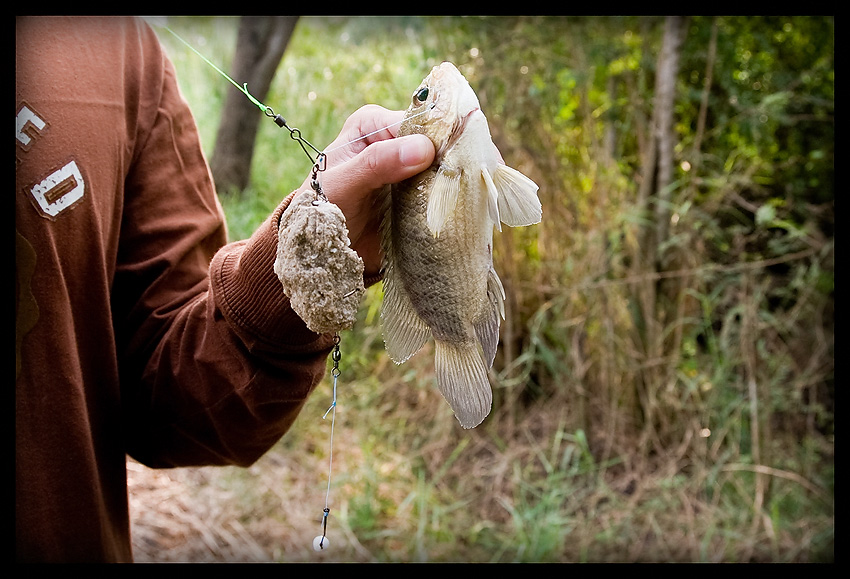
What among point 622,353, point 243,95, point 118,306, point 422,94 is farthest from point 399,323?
point 243,95

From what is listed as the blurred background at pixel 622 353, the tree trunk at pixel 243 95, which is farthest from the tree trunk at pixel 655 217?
the tree trunk at pixel 243 95

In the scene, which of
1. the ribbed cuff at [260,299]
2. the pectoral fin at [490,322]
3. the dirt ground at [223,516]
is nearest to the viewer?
the pectoral fin at [490,322]

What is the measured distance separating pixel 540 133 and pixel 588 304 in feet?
3.07

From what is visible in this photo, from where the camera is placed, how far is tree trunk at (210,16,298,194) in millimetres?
4551

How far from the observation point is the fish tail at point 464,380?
112 cm

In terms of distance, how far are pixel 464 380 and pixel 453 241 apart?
0.73 feet

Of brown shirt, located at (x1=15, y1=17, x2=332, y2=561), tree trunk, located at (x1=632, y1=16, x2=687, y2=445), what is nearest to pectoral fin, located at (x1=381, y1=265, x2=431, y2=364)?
brown shirt, located at (x1=15, y1=17, x2=332, y2=561)

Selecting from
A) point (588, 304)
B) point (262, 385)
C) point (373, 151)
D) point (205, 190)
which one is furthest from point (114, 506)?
point (588, 304)

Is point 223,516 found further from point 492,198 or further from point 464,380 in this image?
point 492,198

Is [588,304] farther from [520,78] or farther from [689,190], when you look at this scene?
[520,78]

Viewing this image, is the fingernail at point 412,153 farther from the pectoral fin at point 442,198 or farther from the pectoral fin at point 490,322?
the pectoral fin at point 490,322

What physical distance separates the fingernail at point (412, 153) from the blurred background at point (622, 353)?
8.13 feet

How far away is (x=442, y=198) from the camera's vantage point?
3.53 feet

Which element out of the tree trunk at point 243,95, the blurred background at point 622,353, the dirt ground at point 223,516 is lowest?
the dirt ground at point 223,516
